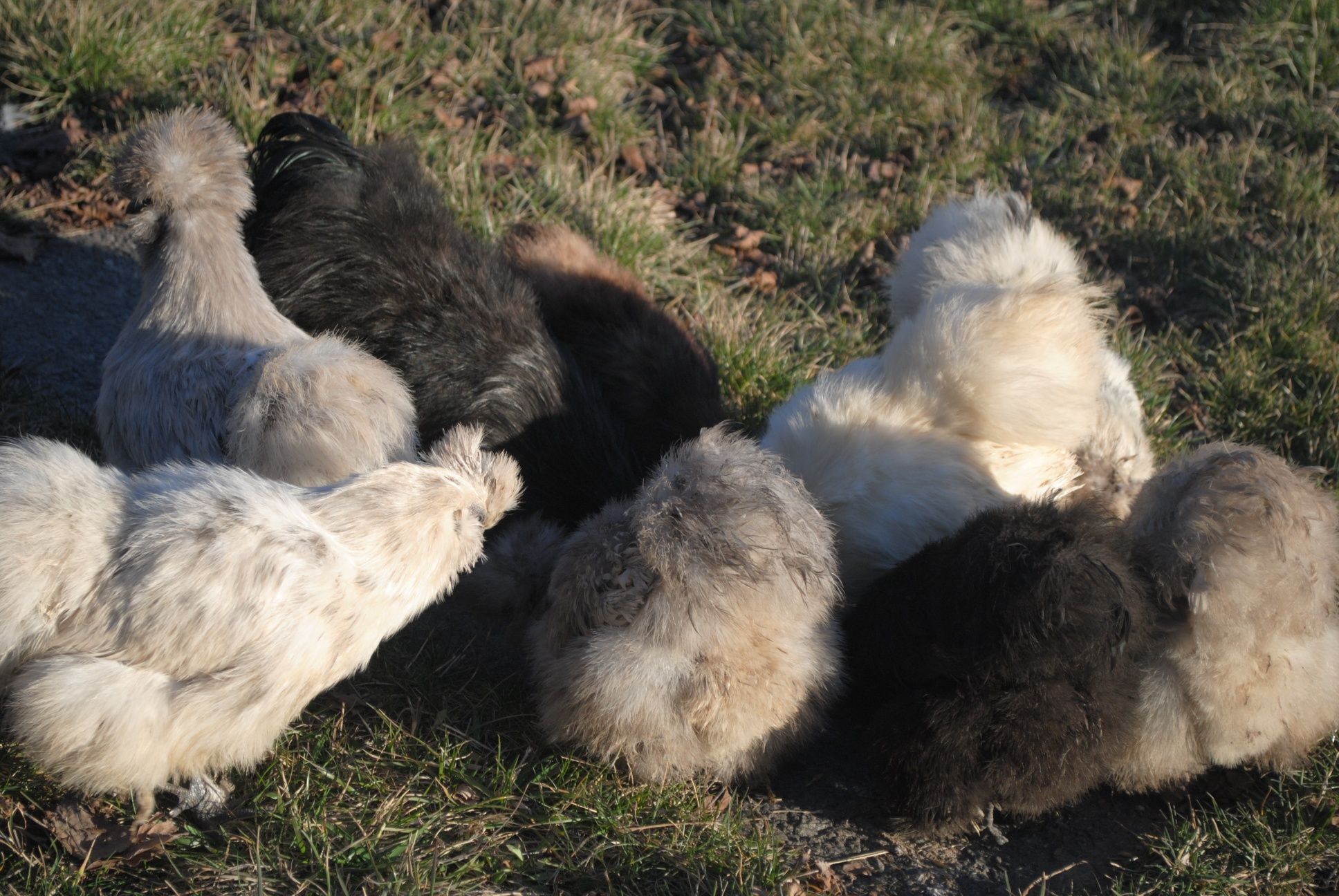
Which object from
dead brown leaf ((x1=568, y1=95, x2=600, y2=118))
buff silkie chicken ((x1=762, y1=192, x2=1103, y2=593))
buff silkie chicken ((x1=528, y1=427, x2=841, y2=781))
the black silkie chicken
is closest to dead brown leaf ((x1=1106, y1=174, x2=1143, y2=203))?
buff silkie chicken ((x1=762, y1=192, x2=1103, y2=593))

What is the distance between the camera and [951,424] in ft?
14.1

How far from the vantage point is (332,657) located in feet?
10.6

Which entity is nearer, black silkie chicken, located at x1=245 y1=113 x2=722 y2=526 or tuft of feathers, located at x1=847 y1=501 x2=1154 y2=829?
tuft of feathers, located at x1=847 y1=501 x2=1154 y2=829

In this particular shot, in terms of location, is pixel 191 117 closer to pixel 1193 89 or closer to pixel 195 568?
pixel 195 568

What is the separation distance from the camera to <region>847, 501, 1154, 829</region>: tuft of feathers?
3.45 meters

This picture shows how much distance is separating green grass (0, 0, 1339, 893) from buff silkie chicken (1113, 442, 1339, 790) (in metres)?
0.31

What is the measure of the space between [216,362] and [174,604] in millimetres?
1142

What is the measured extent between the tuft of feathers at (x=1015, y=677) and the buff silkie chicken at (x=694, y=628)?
0.97 feet

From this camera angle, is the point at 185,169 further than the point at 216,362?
Result: Yes

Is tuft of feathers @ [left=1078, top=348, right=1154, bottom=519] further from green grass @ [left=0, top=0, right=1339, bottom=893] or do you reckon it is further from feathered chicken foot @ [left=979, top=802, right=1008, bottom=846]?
feathered chicken foot @ [left=979, top=802, right=1008, bottom=846]

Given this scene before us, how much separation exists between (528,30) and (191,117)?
3.01 meters

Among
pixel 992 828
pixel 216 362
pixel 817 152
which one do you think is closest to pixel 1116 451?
pixel 992 828

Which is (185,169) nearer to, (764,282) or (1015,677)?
(764,282)

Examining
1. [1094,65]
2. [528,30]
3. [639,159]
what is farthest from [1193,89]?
[528,30]
